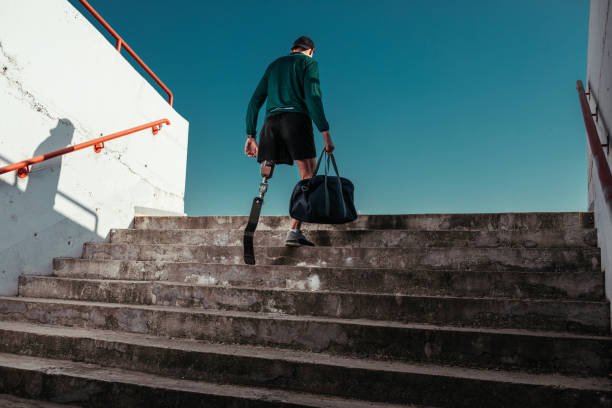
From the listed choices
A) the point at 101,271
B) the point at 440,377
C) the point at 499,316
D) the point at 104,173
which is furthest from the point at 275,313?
the point at 104,173

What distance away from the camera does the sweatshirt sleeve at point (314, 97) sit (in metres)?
3.11

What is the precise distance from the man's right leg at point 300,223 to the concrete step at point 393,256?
2.6 inches

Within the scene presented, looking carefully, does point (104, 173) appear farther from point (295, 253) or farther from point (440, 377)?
point (440, 377)

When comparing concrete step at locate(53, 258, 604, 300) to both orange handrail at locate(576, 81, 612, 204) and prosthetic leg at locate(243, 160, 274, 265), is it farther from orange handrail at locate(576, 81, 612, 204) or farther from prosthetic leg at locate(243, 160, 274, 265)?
orange handrail at locate(576, 81, 612, 204)

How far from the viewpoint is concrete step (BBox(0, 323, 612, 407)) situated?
5.58 feet

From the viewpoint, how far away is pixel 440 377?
1.78 metres

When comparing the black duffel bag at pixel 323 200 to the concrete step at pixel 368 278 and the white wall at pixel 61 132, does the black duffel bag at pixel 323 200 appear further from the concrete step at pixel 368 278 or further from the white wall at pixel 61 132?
the white wall at pixel 61 132

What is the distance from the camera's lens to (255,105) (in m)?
3.54

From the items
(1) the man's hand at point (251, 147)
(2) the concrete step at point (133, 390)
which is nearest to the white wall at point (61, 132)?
(2) the concrete step at point (133, 390)

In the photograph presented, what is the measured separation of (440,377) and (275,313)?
1117 millimetres

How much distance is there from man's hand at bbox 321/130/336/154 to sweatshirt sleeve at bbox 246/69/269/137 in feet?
2.51

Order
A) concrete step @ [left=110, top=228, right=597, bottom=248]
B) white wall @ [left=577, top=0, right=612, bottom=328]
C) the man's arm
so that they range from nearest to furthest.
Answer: white wall @ [left=577, top=0, right=612, bottom=328]
concrete step @ [left=110, top=228, right=597, bottom=248]
the man's arm

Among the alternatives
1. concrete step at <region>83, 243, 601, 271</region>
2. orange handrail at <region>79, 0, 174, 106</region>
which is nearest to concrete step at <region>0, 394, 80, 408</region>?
concrete step at <region>83, 243, 601, 271</region>

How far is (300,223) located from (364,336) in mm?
1206
